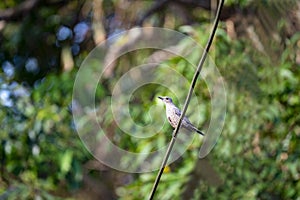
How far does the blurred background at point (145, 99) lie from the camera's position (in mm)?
4887

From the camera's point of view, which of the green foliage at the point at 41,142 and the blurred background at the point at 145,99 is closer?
the blurred background at the point at 145,99

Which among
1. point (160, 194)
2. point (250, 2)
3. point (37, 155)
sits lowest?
point (160, 194)

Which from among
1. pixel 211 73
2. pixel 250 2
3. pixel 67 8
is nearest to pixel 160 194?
pixel 211 73

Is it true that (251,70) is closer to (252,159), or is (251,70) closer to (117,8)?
(252,159)

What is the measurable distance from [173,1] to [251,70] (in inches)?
40.8

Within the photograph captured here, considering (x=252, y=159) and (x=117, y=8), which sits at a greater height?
(x=117, y=8)

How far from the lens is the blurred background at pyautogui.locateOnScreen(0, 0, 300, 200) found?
16.0 ft

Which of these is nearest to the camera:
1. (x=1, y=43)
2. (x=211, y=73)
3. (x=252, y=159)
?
(x=211, y=73)

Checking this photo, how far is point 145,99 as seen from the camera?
16.6 feet

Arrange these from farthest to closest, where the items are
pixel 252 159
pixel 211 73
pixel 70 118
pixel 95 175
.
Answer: pixel 95 175 → pixel 70 118 → pixel 252 159 → pixel 211 73

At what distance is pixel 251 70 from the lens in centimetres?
501

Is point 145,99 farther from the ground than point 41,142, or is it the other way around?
point 145,99

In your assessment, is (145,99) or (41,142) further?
(41,142)

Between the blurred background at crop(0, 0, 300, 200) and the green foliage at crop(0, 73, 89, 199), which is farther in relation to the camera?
the green foliage at crop(0, 73, 89, 199)
